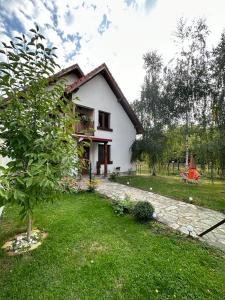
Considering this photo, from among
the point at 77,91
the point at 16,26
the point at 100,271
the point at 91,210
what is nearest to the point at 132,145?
the point at 77,91

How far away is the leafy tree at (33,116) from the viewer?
98.2 inches

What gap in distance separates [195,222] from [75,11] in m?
8.33

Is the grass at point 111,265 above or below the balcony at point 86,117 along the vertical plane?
below

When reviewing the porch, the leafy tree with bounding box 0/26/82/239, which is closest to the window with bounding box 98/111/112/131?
the porch

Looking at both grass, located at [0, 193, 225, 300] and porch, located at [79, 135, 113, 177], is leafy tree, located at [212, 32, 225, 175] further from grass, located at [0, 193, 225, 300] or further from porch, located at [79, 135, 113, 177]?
porch, located at [79, 135, 113, 177]

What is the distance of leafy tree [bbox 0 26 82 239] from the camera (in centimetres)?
249

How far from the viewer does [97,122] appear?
466 inches

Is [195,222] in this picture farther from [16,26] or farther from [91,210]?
[16,26]

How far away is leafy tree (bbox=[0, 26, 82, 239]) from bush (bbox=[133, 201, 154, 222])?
263 cm

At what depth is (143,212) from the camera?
4.73 m

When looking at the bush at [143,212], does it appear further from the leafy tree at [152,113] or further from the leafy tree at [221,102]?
the leafy tree at [152,113]

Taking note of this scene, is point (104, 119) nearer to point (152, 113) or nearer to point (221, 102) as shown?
point (152, 113)

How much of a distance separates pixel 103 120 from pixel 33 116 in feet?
31.5

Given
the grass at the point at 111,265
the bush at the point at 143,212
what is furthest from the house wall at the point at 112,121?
the grass at the point at 111,265
